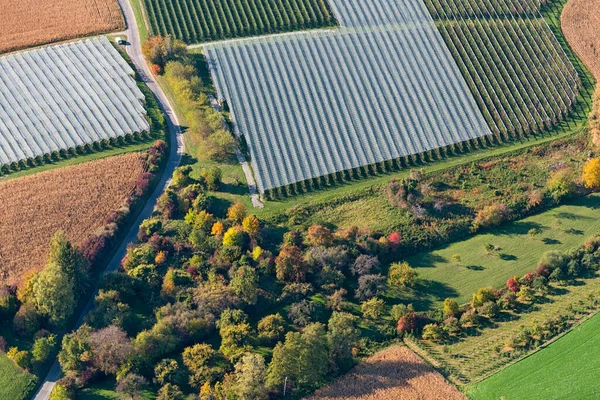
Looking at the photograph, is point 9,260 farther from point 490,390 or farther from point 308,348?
point 490,390

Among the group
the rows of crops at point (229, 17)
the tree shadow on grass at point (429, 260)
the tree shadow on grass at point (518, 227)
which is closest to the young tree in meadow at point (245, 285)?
the tree shadow on grass at point (429, 260)

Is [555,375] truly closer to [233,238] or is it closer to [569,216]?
[569,216]

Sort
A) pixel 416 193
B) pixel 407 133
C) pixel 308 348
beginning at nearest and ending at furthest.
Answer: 1. pixel 308 348
2. pixel 416 193
3. pixel 407 133

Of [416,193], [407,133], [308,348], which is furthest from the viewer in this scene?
[407,133]

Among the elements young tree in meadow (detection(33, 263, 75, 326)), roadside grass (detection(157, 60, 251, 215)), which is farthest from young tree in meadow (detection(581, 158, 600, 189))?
young tree in meadow (detection(33, 263, 75, 326))

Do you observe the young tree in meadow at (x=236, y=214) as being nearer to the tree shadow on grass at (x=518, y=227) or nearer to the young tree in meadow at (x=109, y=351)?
the young tree in meadow at (x=109, y=351)

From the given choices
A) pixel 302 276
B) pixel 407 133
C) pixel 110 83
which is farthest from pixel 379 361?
pixel 110 83
